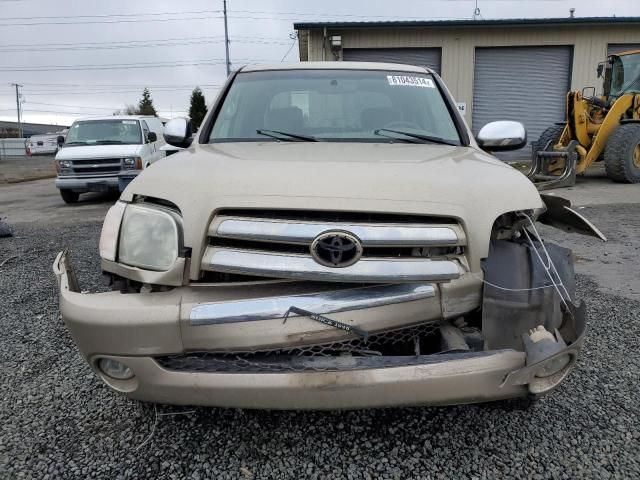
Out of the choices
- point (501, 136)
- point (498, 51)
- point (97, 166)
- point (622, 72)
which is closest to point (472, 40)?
point (498, 51)

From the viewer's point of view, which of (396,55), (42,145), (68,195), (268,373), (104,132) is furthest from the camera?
(42,145)

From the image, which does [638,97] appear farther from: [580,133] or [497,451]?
[497,451]

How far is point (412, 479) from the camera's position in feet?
6.66

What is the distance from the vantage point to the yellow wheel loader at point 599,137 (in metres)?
10.4

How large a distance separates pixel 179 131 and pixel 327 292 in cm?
216

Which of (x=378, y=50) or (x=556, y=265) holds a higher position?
(x=378, y=50)

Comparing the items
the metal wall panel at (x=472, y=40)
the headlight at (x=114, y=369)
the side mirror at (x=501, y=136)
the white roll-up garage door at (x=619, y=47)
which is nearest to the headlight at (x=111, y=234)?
the headlight at (x=114, y=369)

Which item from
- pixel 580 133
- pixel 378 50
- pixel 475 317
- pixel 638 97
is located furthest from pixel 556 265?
pixel 378 50

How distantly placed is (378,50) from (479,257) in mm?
15890

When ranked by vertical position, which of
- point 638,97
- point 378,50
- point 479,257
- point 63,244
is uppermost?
point 378,50

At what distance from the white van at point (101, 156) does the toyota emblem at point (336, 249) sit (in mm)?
9408

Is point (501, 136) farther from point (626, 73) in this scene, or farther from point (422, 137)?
point (626, 73)

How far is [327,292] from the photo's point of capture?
192 cm

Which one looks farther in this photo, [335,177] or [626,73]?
[626,73]
